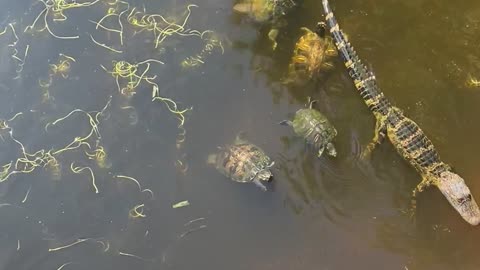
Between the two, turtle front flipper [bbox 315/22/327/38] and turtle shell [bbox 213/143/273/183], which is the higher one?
turtle front flipper [bbox 315/22/327/38]

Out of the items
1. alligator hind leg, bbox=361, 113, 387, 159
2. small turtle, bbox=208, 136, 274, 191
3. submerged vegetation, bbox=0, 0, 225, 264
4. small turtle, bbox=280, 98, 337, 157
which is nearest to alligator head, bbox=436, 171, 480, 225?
alligator hind leg, bbox=361, 113, 387, 159

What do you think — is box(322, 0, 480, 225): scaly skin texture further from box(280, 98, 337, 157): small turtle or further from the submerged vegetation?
the submerged vegetation

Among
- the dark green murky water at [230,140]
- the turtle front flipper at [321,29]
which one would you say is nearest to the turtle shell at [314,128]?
the dark green murky water at [230,140]

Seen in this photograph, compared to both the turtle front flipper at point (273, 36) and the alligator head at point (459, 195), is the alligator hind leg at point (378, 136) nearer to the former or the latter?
the alligator head at point (459, 195)

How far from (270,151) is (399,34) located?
6.62ft

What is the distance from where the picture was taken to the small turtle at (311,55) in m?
5.65

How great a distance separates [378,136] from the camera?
17.6 feet

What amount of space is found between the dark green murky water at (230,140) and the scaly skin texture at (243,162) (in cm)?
12

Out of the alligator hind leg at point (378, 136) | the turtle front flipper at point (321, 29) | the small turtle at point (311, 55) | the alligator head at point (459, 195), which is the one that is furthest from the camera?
the turtle front flipper at point (321, 29)

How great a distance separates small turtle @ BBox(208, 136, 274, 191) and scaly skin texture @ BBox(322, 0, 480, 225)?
3.39ft

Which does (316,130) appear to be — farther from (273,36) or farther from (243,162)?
(273,36)

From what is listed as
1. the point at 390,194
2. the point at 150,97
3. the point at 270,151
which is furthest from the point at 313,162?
the point at 150,97

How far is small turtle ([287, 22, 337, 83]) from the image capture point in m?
5.65

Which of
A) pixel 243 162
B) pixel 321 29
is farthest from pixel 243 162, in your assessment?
pixel 321 29
